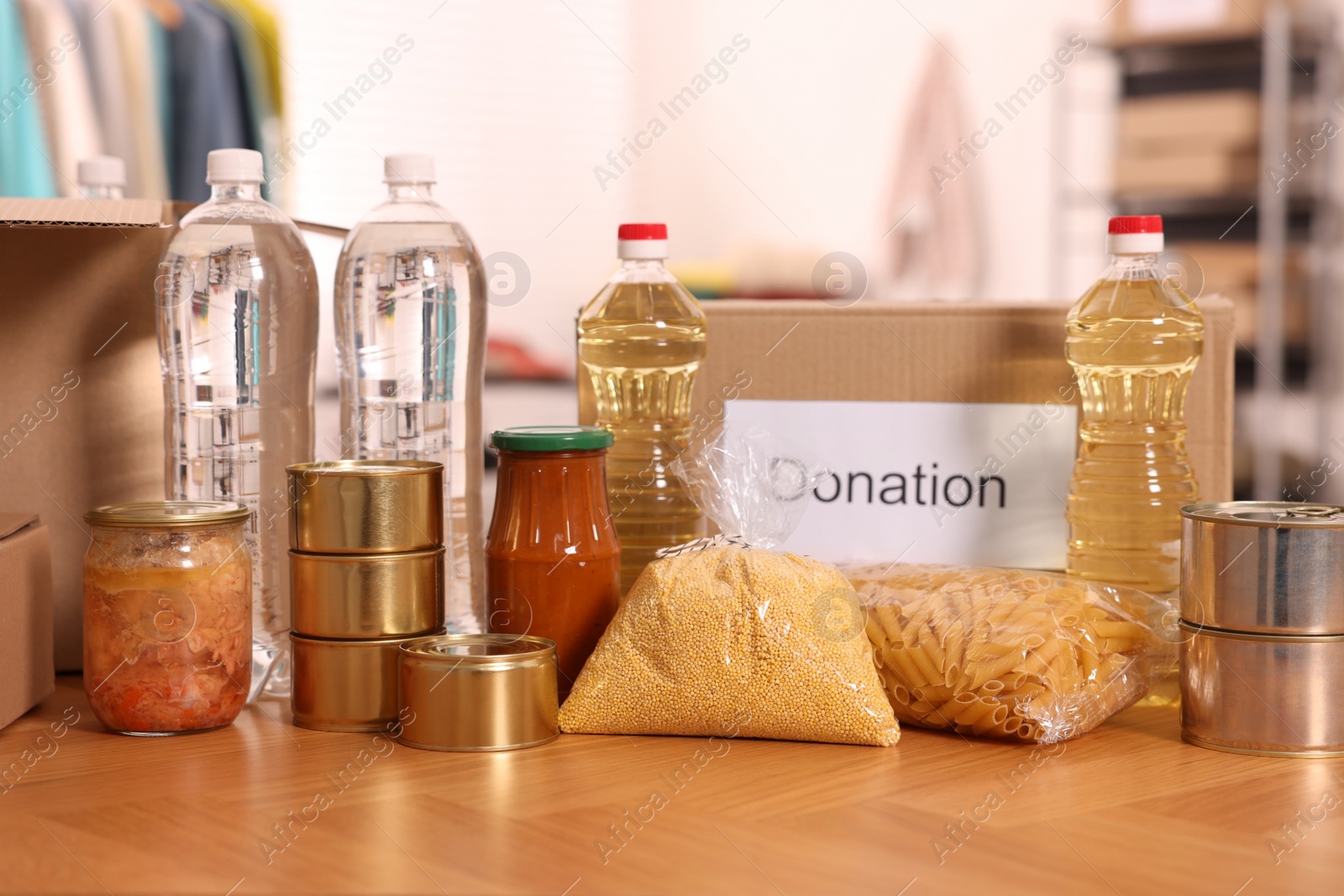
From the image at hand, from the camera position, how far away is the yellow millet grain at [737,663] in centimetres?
79

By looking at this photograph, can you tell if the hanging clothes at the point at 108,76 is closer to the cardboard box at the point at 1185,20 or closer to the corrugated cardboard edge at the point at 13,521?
the corrugated cardboard edge at the point at 13,521

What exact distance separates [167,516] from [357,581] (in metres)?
0.12

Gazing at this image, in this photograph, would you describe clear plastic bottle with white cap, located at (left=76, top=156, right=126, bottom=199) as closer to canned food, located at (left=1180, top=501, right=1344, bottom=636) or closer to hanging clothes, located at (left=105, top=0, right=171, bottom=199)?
hanging clothes, located at (left=105, top=0, right=171, bottom=199)

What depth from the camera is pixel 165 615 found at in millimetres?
788

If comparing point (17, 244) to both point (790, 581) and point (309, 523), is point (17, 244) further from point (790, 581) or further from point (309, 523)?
point (790, 581)

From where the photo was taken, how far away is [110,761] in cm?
77

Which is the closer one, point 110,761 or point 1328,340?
point 110,761

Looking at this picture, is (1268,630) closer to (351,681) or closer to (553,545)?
(553,545)

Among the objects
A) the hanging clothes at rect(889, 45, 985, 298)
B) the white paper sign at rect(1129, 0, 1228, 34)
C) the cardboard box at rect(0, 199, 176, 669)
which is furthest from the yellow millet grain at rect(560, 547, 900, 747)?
the hanging clothes at rect(889, 45, 985, 298)

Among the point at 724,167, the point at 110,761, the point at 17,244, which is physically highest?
the point at 724,167

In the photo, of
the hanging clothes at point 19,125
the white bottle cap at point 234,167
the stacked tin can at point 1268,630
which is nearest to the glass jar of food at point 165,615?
the white bottle cap at point 234,167

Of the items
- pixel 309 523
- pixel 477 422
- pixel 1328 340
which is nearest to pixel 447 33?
pixel 1328 340

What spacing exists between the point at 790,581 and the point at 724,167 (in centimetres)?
302

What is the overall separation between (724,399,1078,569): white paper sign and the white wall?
218 cm
